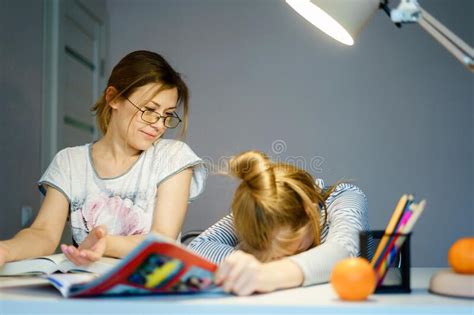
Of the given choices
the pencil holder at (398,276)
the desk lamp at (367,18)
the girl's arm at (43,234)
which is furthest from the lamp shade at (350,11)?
the girl's arm at (43,234)

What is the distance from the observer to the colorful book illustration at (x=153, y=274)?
74cm

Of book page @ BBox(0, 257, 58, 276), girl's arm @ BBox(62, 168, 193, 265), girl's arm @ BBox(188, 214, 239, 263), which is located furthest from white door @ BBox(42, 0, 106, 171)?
book page @ BBox(0, 257, 58, 276)

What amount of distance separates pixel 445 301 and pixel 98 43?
3238 mm

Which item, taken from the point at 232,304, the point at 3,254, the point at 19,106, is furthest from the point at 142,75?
the point at 19,106

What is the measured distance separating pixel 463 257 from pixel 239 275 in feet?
0.96

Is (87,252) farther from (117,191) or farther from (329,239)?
(117,191)

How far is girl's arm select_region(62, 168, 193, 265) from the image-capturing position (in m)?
1.23

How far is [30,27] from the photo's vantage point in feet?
9.09

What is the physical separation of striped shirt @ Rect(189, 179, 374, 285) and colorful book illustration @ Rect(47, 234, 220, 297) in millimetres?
201

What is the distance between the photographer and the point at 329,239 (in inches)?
42.4

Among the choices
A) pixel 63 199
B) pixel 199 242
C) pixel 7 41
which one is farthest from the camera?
pixel 7 41

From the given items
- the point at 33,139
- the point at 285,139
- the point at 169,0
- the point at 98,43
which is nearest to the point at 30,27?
the point at 33,139

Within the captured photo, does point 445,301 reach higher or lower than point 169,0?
lower

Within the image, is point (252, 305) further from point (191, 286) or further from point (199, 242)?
point (199, 242)
